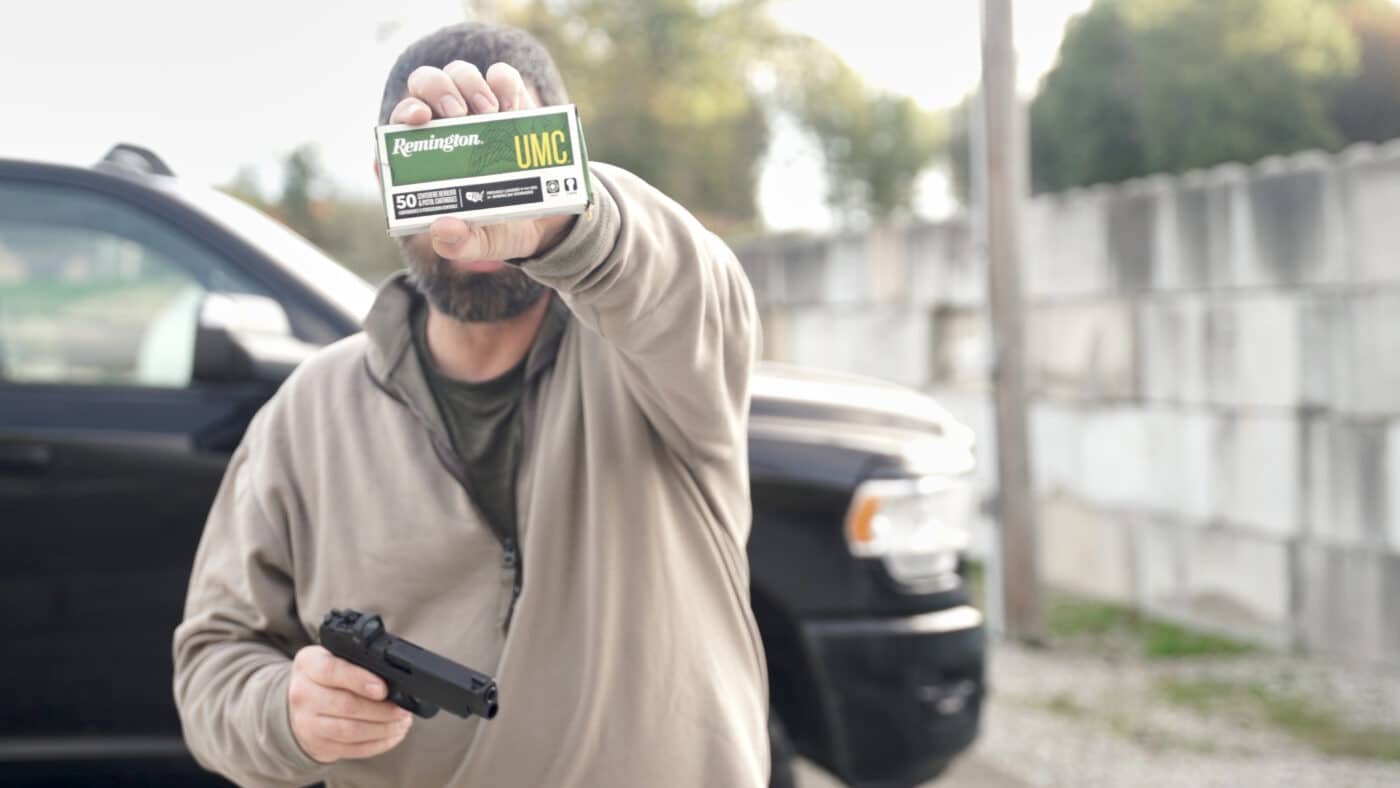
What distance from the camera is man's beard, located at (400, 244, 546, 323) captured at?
1.76m

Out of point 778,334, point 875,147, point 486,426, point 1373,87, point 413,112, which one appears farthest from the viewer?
point 875,147

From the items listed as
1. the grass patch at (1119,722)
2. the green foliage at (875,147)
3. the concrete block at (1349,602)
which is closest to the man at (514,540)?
the grass patch at (1119,722)

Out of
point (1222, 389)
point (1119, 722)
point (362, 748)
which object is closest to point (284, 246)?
point (362, 748)

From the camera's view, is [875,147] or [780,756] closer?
[780,756]

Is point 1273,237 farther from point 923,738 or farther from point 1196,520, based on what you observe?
point 923,738

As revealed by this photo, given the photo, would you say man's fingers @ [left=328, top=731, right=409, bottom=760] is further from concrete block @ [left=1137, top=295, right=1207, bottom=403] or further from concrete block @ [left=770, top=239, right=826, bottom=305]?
concrete block @ [left=770, top=239, right=826, bottom=305]

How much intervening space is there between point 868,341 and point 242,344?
6.39 metres

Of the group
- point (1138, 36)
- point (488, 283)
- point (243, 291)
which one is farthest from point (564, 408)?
point (1138, 36)

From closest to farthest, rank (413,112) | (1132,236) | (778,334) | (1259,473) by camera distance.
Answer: (413,112)
(1259,473)
(1132,236)
(778,334)

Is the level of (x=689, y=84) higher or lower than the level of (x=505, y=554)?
higher

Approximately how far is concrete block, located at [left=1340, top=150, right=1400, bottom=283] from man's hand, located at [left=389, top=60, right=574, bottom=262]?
469 cm

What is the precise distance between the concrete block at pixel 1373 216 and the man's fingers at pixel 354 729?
4703mm

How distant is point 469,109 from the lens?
1398 millimetres

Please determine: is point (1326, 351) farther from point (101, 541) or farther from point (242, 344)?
point (101, 541)
